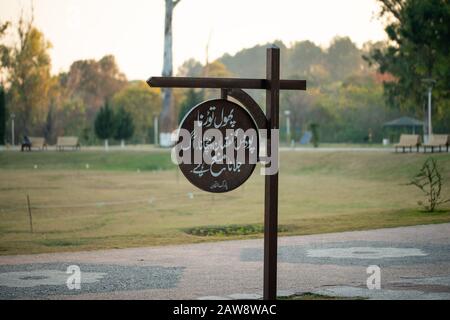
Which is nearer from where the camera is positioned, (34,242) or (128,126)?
(34,242)

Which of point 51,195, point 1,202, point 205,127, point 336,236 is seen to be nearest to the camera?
point 205,127

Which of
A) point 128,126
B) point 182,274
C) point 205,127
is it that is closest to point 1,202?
point 182,274

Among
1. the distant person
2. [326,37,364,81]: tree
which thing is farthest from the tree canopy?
[326,37,364,81]: tree

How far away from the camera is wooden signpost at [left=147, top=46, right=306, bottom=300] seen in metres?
8.38

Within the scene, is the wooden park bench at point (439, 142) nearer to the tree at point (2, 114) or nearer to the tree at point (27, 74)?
the tree at point (2, 114)

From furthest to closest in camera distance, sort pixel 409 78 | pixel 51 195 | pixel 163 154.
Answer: pixel 409 78, pixel 163 154, pixel 51 195

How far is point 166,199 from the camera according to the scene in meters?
26.5

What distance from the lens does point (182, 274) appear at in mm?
10469

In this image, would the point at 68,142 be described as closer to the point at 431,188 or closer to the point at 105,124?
the point at 105,124

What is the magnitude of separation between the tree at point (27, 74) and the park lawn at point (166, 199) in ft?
54.7

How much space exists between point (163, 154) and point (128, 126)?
10267 mm

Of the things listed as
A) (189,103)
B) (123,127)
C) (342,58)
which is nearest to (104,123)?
(123,127)

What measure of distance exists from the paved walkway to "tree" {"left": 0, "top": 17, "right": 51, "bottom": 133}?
47.8m

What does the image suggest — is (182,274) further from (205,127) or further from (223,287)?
(205,127)
